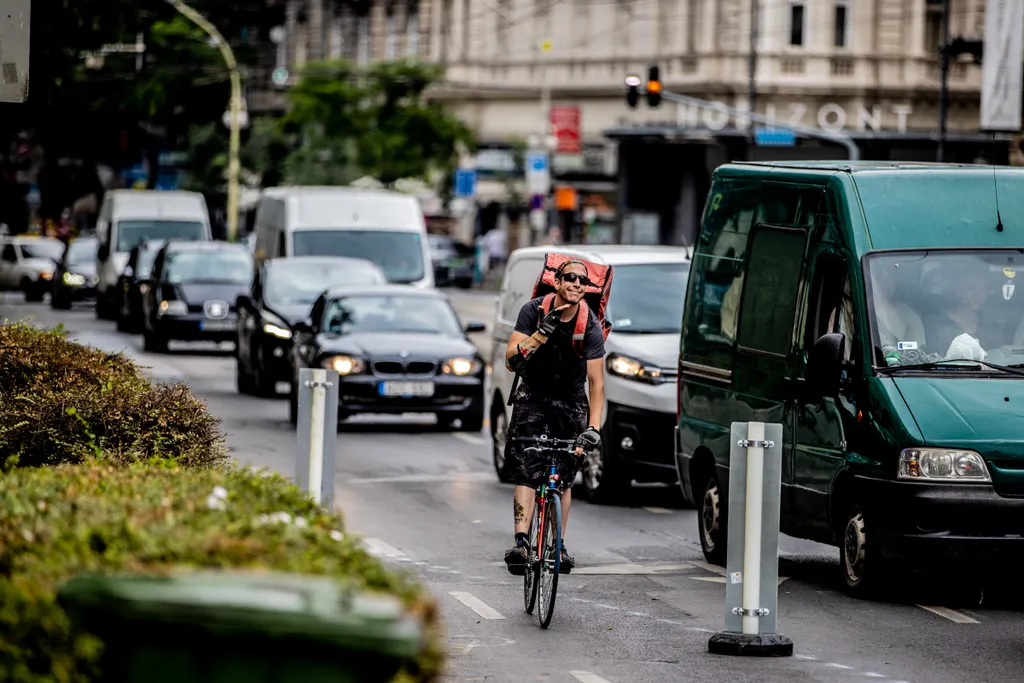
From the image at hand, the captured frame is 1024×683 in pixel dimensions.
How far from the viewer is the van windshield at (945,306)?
1127 centimetres

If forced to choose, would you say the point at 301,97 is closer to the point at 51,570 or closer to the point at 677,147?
the point at 677,147

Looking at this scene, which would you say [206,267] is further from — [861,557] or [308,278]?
[861,557]

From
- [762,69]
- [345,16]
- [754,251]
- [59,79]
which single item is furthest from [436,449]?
[345,16]

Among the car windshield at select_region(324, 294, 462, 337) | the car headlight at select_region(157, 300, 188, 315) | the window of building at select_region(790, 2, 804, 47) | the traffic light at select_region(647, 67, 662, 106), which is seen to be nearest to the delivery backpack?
the car windshield at select_region(324, 294, 462, 337)

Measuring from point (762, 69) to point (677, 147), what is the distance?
477cm

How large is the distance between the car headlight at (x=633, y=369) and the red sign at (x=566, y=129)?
43179mm

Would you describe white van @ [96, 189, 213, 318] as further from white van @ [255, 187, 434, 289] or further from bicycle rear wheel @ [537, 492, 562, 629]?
bicycle rear wheel @ [537, 492, 562, 629]

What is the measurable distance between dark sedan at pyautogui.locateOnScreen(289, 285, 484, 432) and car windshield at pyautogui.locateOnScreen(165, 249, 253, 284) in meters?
11.3

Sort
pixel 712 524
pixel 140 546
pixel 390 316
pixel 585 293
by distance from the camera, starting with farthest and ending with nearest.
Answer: pixel 390 316 → pixel 712 524 → pixel 585 293 → pixel 140 546

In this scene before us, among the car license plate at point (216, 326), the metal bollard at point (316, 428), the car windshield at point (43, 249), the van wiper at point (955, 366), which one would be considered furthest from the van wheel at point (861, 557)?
the car windshield at point (43, 249)

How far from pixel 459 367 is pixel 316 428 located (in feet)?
38.6

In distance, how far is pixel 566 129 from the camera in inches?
2349

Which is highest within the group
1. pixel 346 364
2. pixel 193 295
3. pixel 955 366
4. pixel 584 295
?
pixel 584 295

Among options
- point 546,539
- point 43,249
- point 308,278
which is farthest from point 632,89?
point 546,539
